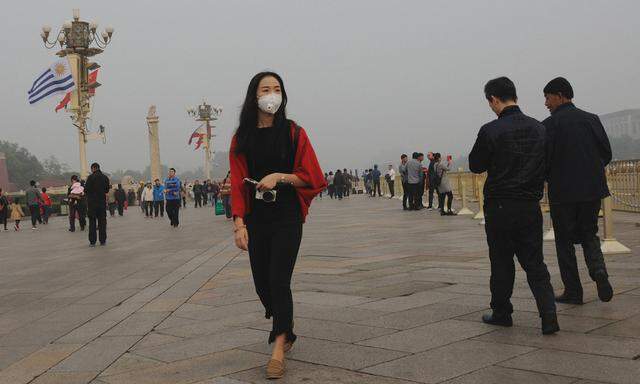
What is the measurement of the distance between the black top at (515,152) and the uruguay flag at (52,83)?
2843 cm

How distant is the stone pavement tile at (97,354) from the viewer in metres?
4.22

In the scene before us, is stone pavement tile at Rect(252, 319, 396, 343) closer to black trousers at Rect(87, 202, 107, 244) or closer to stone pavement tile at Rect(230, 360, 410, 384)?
stone pavement tile at Rect(230, 360, 410, 384)

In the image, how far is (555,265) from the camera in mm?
7574

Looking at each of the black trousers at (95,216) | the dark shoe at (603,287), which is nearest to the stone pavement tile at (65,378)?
the dark shoe at (603,287)

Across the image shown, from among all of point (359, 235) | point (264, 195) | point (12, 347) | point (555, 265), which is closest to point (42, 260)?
point (359, 235)

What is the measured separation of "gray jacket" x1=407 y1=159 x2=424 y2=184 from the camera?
67.1 feet

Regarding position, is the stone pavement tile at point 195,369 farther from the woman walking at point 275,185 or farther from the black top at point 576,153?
the black top at point 576,153

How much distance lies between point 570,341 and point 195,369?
2.15 metres

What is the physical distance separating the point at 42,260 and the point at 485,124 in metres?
9.04

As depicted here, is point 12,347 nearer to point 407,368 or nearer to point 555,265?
point 407,368

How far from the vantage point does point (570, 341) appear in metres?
4.17

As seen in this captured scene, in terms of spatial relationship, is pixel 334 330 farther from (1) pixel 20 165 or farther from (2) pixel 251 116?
(1) pixel 20 165

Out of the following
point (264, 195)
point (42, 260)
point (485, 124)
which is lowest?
point (42, 260)

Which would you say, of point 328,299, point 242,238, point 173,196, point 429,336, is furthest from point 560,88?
point 173,196
